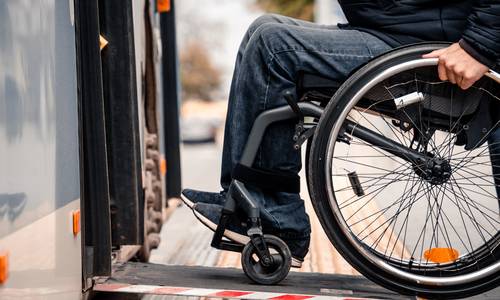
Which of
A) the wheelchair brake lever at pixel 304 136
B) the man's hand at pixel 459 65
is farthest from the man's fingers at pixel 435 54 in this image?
the wheelchair brake lever at pixel 304 136

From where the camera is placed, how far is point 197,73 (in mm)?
72938

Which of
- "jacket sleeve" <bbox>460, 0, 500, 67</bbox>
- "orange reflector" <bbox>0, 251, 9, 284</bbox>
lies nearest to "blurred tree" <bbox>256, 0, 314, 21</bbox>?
"jacket sleeve" <bbox>460, 0, 500, 67</bbox>

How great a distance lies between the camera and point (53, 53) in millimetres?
3162

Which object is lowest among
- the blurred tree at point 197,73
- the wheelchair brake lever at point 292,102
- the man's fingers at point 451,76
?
the blurred tree at point 197,73

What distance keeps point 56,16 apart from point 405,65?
4.38 ft

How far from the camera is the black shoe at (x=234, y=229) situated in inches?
142

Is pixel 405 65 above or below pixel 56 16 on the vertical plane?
below

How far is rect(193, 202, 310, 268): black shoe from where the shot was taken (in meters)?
3.61

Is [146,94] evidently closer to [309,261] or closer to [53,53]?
[309,261]

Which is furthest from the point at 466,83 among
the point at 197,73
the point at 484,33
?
the point at 197,73

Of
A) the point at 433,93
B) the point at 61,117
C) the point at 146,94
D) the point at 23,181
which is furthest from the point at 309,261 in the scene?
the point at 23,181

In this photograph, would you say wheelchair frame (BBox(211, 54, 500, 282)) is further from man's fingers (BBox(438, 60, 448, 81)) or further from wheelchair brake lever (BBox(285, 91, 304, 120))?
man's fingers (BBox(438, 60, 448, 81))

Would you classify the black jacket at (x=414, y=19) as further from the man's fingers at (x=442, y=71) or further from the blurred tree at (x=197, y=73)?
the blurred tree at (x=197, y=73)

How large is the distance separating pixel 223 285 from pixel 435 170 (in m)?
0.98
